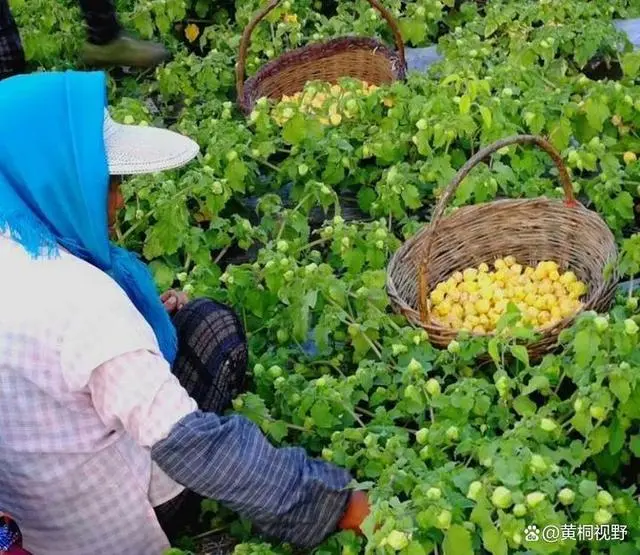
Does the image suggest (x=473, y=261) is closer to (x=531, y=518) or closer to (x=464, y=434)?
(x=464, y=434)

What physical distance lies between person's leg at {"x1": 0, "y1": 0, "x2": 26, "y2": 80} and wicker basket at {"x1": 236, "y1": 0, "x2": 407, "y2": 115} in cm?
95

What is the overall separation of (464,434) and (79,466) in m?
0.82

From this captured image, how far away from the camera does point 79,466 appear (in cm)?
207

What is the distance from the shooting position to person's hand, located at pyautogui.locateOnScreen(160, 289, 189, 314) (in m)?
2.70

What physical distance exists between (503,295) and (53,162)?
139 centimetres

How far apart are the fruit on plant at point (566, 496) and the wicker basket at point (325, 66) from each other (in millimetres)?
2338

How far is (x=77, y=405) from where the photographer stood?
1986 mm

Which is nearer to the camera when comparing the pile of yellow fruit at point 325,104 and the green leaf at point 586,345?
the green leaf at point 586,345

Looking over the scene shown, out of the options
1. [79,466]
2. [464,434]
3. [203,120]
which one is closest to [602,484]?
[464,434]

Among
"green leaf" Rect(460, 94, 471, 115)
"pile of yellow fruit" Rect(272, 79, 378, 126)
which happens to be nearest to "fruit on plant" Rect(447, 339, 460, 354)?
"green leaf" Rect(460, 94, 471, 115)

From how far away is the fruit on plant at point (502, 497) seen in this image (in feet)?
6.31

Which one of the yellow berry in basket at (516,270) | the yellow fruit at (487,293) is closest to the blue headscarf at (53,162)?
the yellow fruit at (487,293)

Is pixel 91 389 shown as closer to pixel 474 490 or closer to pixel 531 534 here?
pixel 474 490

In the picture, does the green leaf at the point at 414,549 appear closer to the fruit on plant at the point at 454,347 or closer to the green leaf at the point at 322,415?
the green leaf at the point at 322,415
